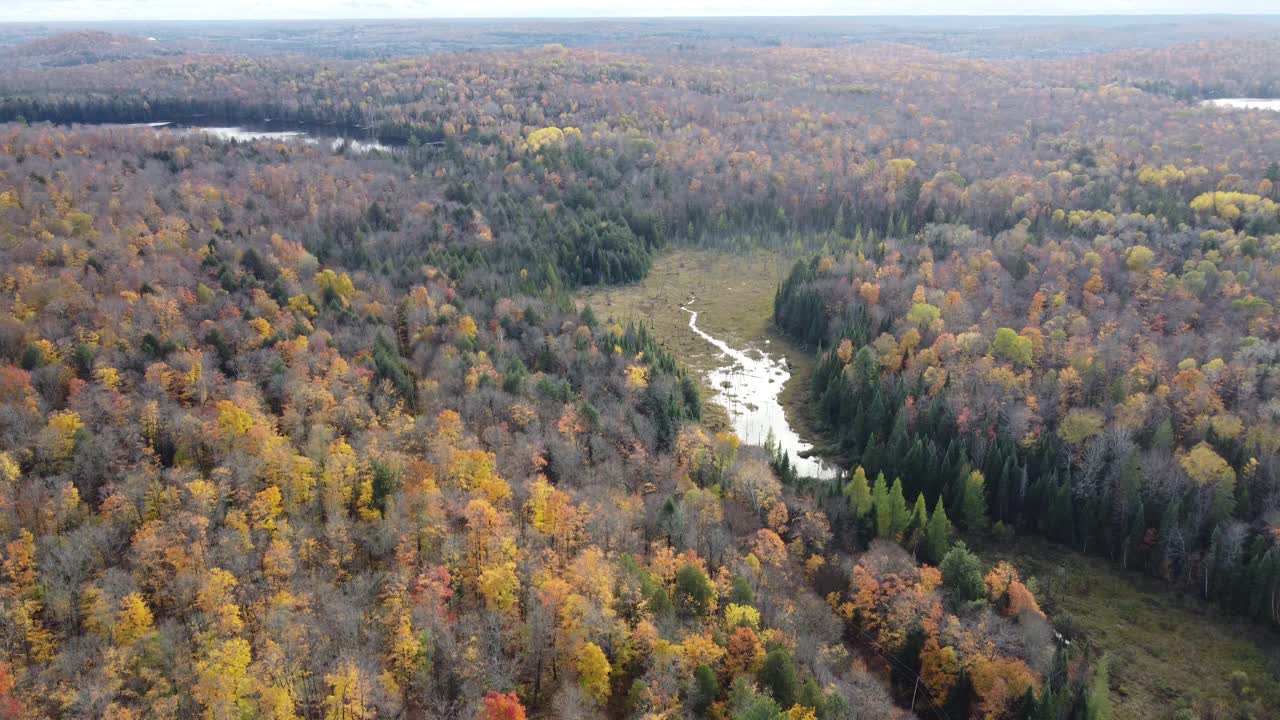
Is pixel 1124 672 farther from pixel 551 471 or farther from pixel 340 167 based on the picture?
pixel 340 167

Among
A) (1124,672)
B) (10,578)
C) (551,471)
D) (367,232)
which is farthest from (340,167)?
(1124,672)

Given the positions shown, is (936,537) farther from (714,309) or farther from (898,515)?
(714,309)

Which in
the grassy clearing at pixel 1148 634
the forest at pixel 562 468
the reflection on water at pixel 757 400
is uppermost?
the forest at pixel 562 468

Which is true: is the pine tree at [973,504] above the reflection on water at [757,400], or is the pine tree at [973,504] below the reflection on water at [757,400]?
above

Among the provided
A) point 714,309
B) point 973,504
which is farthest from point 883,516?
point 714,309

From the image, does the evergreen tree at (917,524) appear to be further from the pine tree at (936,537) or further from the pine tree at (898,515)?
the pine tree at (936,537)

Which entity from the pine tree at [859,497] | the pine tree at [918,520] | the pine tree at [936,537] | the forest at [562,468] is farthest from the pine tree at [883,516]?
the pine tree at [936,537]
